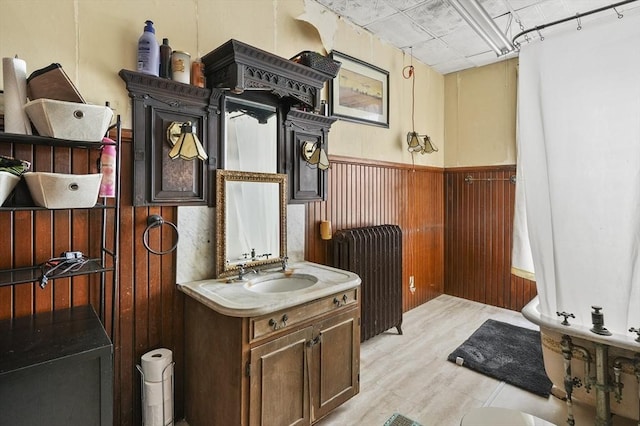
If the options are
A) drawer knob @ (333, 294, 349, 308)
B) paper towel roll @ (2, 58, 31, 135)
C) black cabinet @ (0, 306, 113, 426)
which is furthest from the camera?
drawer knob @ (333, 294, 349, 308)

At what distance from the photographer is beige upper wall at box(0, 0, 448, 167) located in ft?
5.17

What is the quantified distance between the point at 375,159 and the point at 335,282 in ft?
5.65

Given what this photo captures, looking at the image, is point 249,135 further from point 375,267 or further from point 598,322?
point 598,322

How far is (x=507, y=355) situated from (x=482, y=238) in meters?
1.58

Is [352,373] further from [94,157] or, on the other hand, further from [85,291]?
[94,157]

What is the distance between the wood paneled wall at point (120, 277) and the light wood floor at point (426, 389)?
3.68ft

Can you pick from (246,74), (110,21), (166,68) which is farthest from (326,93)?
(110,21)

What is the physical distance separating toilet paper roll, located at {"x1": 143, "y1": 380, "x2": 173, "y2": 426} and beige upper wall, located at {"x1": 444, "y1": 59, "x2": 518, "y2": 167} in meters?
3.96

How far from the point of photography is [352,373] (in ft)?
6.97

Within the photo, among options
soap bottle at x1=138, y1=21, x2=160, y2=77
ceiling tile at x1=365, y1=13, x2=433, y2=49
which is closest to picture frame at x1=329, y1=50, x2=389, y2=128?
ceiling tile at x1=365, y1=13, x2=433, y2=49

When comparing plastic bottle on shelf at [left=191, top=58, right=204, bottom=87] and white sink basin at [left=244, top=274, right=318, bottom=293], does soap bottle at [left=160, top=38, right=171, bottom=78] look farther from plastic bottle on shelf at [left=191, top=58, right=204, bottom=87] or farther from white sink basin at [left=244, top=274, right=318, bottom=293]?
white sink basin at [left=244, top=274, right=318, bottom=293]

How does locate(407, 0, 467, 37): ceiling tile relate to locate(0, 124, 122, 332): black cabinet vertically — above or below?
above

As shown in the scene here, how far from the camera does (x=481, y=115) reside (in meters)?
4.10

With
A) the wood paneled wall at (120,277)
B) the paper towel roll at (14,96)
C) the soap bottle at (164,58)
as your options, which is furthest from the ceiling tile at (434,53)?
the paper towel roll at (14,96)
